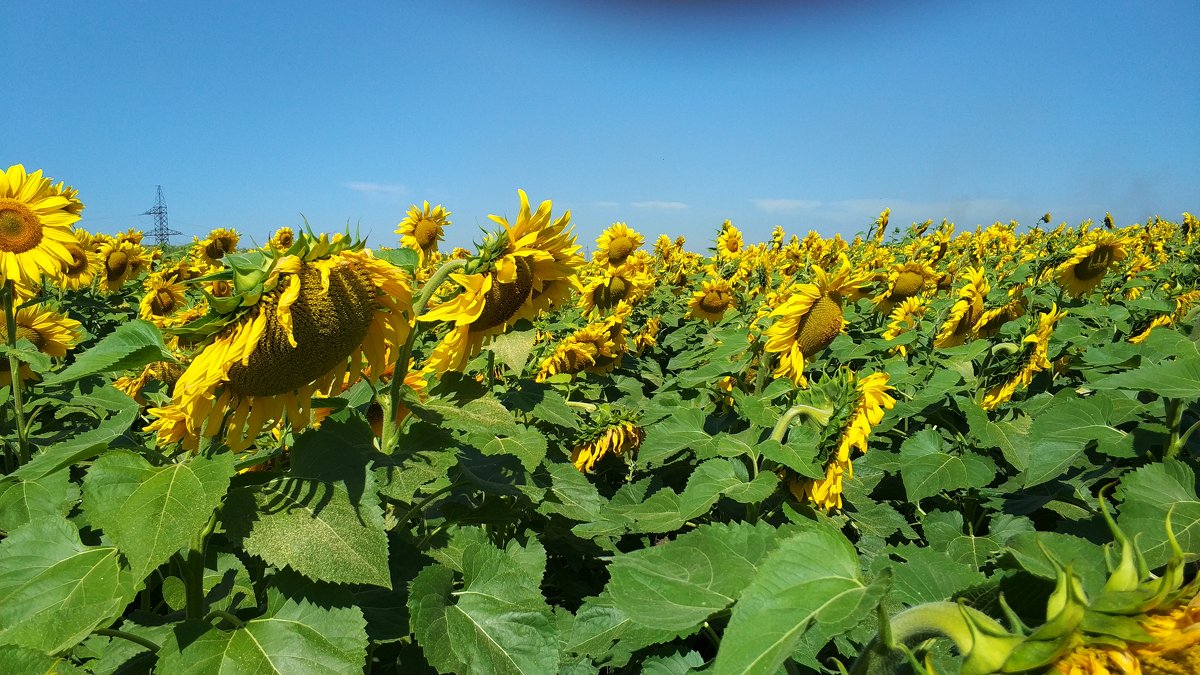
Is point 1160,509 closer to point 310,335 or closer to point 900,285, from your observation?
point 310,335

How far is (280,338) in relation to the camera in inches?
51.3

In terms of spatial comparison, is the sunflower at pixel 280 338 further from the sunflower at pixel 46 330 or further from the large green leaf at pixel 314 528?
the sunflower at pixel 46 330

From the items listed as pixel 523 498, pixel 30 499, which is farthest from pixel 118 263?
pixel 523 498

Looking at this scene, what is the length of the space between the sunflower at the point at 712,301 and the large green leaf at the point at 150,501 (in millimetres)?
5564

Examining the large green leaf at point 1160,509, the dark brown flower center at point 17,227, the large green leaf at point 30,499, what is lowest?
the large green leaf at point 30,499

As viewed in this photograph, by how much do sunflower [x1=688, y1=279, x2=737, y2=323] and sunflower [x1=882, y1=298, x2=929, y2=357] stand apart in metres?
1.52

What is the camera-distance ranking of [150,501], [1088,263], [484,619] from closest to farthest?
1. [150,501]
2. [484,619]
3. [1088,263]

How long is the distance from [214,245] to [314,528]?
29.1 feet

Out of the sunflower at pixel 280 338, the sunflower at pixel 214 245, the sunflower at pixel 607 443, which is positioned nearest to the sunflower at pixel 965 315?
the sunflower at pixel 607 443

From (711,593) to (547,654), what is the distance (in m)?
0.62

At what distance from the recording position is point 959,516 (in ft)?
9.19

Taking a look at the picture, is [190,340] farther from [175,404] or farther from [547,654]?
[547,654]

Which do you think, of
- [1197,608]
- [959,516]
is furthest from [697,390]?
[1197,608]

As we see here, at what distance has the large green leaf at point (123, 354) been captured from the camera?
1193 mm
